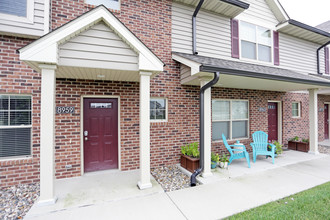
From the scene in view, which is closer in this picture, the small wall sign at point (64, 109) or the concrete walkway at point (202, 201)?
the concrete walkway at point (202, 201)

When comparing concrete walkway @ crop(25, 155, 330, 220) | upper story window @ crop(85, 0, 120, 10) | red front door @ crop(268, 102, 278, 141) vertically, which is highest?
upper story window @ crop(85, 0, 120, 10)

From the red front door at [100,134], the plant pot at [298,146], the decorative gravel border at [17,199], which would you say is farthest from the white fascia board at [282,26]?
the decorative gravel border at [17,199]

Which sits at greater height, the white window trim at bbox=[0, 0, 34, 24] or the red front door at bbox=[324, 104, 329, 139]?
Result: the white window trim at bbox=[0, 0, 34, 24]

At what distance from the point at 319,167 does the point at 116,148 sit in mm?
6138

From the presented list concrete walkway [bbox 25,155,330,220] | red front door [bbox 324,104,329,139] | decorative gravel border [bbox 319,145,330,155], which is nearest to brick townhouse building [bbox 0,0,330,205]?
concrete walkway [bbox 25,155,330,220]

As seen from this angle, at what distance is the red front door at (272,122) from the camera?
22.5 feet

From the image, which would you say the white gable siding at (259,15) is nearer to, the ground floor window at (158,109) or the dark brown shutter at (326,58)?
the dark brown shutter at (326,58)

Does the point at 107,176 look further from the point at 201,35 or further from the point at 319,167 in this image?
the point at 319,167

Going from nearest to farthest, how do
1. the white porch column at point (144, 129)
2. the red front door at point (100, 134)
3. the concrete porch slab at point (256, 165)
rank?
the white porch column at point (144, 129) < the concrete porch slab at point (256, 165) < the red front door at point (100, 134)

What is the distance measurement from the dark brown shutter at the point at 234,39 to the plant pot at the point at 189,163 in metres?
4.02

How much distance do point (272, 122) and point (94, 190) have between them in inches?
292

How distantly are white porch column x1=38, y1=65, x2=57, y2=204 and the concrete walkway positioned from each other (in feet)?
0.99

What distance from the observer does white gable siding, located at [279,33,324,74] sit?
266 inches

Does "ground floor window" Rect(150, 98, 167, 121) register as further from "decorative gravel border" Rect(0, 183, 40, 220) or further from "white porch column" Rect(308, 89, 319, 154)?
"white porch column" Rect(308, 89, 319, 154)
